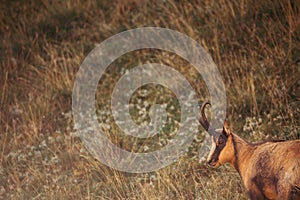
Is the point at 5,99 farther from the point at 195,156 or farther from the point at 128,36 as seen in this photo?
the point at 195,156

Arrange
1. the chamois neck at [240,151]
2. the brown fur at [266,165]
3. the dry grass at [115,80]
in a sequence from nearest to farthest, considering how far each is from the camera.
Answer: the brown fur at [266,165], the chamois neck at [240,151], the dry grass at [115,80]

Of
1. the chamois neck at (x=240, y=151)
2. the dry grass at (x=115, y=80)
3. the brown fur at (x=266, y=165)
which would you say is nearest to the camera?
the brown fur at (x=266, y=165)

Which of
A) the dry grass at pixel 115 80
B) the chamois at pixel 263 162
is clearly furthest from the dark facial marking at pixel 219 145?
the dry grass at pixel 115 80

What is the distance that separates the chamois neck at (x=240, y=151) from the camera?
4.45 metres

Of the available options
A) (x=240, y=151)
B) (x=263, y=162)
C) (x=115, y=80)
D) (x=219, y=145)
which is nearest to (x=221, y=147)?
(x=219, y=145)

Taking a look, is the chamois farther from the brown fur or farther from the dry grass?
the dry grass

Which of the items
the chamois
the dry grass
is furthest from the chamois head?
the dry grass

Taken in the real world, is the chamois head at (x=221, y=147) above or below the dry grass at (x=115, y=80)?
above

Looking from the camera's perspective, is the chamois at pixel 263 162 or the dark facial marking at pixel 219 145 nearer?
the chamois at pixel 263 162

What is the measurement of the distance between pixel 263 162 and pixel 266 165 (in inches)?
2.5

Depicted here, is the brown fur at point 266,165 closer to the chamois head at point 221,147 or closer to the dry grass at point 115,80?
the chamois head at point 221,147

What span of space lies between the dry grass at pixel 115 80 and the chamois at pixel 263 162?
68cm

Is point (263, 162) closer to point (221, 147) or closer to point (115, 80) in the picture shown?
point (221, 147)

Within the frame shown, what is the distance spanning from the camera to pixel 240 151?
4504 mm
